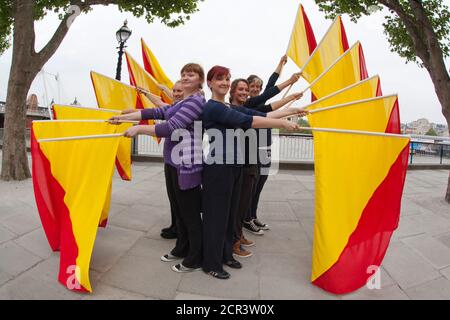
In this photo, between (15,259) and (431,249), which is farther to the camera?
(431,249)

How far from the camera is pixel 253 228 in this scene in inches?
178

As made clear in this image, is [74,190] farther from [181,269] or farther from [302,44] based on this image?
[302,44]

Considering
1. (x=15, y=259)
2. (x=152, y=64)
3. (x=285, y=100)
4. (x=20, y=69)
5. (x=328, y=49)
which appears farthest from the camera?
(x=20, y=69)

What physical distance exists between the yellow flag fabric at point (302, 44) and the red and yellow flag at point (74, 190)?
2.92 metres

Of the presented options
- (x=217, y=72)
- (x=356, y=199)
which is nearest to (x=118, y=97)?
(x=217, y=72)

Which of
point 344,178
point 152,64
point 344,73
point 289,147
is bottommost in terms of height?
point 289,147

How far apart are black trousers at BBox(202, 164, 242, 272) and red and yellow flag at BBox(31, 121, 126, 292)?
0.92 metres

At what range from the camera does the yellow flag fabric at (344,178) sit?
108 inches

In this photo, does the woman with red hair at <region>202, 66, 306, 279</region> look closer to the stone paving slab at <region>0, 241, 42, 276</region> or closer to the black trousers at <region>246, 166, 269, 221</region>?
the black trousers at <region>246, 166, 269, 221</region>

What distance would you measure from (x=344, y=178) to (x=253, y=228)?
196 cm

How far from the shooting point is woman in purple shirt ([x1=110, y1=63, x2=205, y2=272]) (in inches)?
113

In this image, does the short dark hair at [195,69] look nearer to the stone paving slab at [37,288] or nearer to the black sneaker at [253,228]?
the stone paving slab at [37,288]

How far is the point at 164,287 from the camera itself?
9.66 ft

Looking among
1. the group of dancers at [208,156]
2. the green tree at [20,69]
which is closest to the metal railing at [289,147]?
the green tree at [20,69]
